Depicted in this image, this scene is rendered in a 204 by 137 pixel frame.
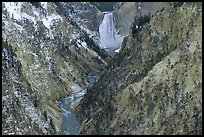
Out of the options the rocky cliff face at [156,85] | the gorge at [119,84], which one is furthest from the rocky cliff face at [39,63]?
the rocky cliff face at [156,85]

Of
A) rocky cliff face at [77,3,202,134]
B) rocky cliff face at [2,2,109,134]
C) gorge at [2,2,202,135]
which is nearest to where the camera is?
rocky cliff face at [77,3,202,134]

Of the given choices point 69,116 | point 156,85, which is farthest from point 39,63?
point 156,85

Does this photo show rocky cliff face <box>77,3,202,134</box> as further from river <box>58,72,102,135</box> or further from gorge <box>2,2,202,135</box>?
river <box>58,72,102,135</box>

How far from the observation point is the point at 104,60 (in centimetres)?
18375

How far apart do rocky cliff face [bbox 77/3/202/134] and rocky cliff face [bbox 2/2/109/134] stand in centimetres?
1127

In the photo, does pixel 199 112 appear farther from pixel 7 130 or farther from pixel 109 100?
pixel 7 130

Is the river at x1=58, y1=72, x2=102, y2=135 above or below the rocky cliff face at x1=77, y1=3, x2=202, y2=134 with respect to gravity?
below

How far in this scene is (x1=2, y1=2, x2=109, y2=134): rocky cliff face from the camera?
110 meters

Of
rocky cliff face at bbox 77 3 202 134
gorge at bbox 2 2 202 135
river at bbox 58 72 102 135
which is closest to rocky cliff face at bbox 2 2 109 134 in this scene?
gorge at bbox 2 2 202 135

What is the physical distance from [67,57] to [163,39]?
62.2 m

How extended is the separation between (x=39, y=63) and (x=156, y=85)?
52121 mm

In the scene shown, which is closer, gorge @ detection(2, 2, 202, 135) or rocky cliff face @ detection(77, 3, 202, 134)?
rocky cliff face @ detection(77, 3, 202, 134)

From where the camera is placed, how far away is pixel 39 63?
465ft

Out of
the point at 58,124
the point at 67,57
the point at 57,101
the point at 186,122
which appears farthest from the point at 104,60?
the point at 186,122
